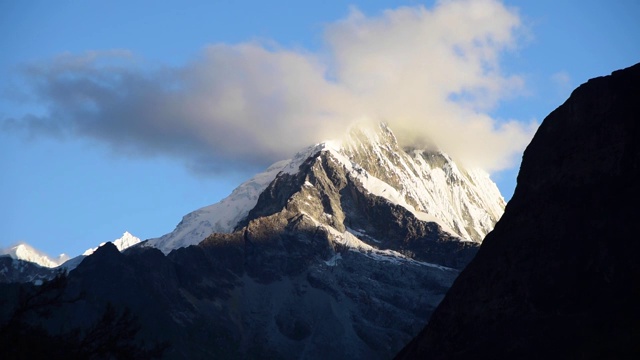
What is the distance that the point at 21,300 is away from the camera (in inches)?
3076

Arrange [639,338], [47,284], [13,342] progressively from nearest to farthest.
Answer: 1. [13,342]
2. [47,284]
3. [639,338]

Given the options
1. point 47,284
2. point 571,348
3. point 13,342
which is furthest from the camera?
point 571,348

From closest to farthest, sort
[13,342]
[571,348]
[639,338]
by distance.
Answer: [13,342] → [639,338] → [571,348]

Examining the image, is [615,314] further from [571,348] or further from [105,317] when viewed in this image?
[105,317]

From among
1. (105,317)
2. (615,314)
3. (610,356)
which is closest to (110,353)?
(105,317)

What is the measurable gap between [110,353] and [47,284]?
657 centimetres

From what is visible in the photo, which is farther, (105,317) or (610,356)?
(610,356)

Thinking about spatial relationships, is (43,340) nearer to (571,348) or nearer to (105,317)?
(105,317)

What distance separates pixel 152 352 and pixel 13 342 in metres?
10.6

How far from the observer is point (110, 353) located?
3115 inches

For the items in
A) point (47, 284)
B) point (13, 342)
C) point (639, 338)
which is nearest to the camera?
point (13, 342)

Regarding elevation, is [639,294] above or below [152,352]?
above

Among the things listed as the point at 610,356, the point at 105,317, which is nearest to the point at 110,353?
the point at 105,317

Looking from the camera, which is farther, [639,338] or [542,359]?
[542,359]
